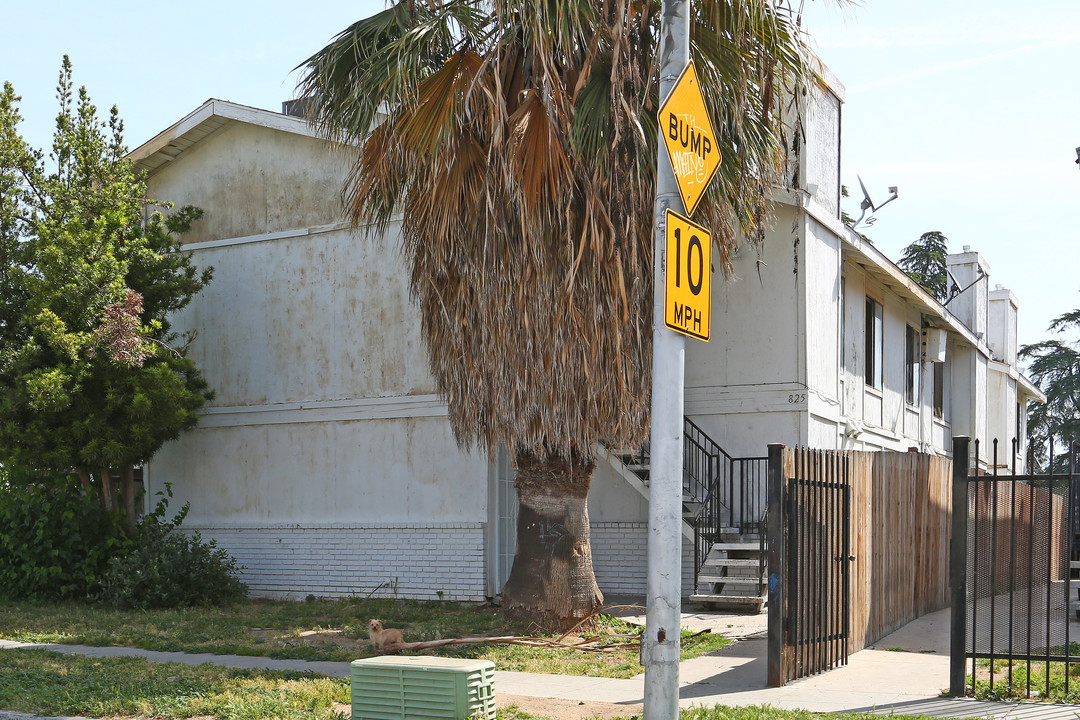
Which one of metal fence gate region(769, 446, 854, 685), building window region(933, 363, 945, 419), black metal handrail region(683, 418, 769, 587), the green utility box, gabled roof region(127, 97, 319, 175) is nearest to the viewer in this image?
the green utility box

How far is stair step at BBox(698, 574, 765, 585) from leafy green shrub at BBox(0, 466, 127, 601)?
8761 mm

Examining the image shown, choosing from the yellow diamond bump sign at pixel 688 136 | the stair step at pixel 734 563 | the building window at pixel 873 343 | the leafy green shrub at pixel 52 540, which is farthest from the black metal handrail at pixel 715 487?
the yellow diamond bump sign at pixel 688 136

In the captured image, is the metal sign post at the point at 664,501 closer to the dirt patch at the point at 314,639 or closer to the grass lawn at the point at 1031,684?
the grass lawn at the point at 1031,684

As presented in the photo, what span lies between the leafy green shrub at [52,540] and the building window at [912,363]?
14.6 meters

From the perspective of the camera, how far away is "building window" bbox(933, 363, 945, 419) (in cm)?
2414

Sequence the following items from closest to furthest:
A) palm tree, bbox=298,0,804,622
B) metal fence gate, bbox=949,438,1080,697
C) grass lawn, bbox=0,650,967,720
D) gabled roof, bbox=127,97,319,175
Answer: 1. grass lawn, bbox=0,650,967,720
2. metal fence gate, bbox=949,438,1080,697
3. palm tree, bbox=298,0,804,622
4. gabled roof, bbox=127,97,319,175

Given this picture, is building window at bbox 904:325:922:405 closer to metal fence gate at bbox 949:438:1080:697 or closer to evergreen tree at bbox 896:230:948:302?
metal fence gate at bbox 949:438:1080:697

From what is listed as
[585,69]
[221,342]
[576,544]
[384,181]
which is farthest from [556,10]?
[221,342]

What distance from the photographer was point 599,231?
11.0 m

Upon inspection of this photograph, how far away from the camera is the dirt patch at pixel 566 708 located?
780cm

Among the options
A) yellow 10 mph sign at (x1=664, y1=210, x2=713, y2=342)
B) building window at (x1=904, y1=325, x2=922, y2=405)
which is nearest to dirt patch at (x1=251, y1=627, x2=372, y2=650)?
yellow 10 mph sign at (x1=664, y1=210, x2=713, y2=342)

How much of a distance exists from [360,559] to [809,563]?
901cm

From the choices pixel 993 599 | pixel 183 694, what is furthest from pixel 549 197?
pixel 183 694

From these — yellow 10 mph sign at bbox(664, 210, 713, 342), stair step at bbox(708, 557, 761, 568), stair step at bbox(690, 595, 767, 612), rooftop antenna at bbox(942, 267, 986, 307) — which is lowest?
stair step at bbox(690, 595, 767, 612)
